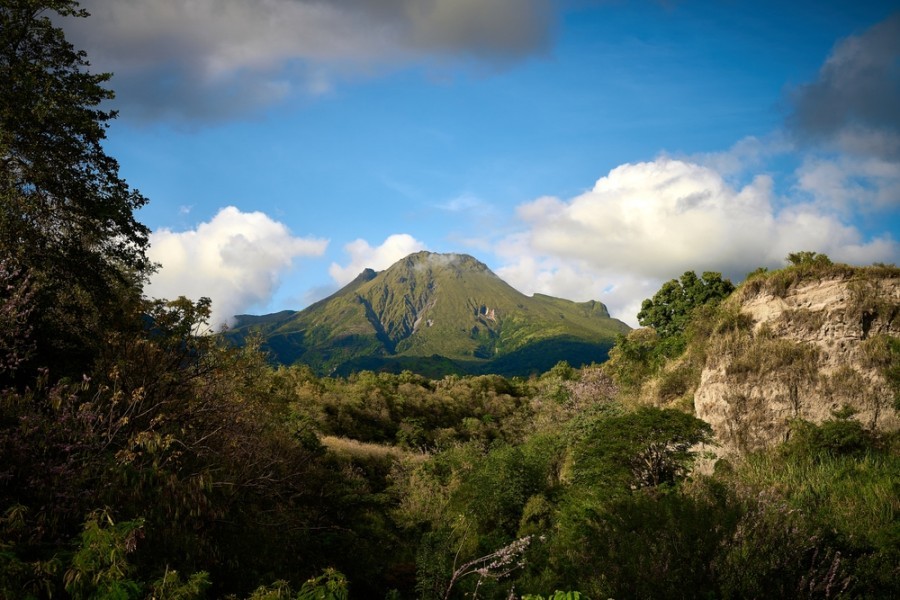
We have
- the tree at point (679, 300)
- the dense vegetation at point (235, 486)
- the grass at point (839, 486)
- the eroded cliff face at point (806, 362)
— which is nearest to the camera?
the dense vegetation at point (235, 486)

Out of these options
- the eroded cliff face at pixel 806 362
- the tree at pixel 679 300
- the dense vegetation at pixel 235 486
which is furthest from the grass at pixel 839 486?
the tree at pixel 679 300

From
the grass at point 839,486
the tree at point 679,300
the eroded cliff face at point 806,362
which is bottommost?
the grass at point 839,486

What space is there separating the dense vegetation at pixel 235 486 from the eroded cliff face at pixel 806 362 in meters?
0.76

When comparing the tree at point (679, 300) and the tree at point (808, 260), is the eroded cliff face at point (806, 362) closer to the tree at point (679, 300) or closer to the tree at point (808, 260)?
the tree at point (808, 260)

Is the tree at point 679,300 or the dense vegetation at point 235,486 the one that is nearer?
the dense vegetation at point 235,486

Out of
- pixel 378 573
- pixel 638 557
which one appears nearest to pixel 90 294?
pixel 378 573

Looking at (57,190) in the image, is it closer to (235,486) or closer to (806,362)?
(235,486)

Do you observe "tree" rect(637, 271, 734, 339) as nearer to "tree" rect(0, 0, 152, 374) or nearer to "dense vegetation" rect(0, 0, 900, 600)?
"dense vegetation" rect(0, 0, 900, 600)

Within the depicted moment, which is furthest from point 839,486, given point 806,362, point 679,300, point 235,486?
point 679,300

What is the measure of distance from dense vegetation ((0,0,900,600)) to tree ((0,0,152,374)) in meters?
0.05

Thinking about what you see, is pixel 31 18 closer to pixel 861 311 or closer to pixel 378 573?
pixel 378 573

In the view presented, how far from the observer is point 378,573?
40.8ft

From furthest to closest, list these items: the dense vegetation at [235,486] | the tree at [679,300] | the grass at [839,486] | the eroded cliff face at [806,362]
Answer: the tree at [679,300]
the eroded cliff face at [806,362]
the grass at [839,486]
the dense vegetation at [235,486]

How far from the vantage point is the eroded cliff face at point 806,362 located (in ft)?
53.3
